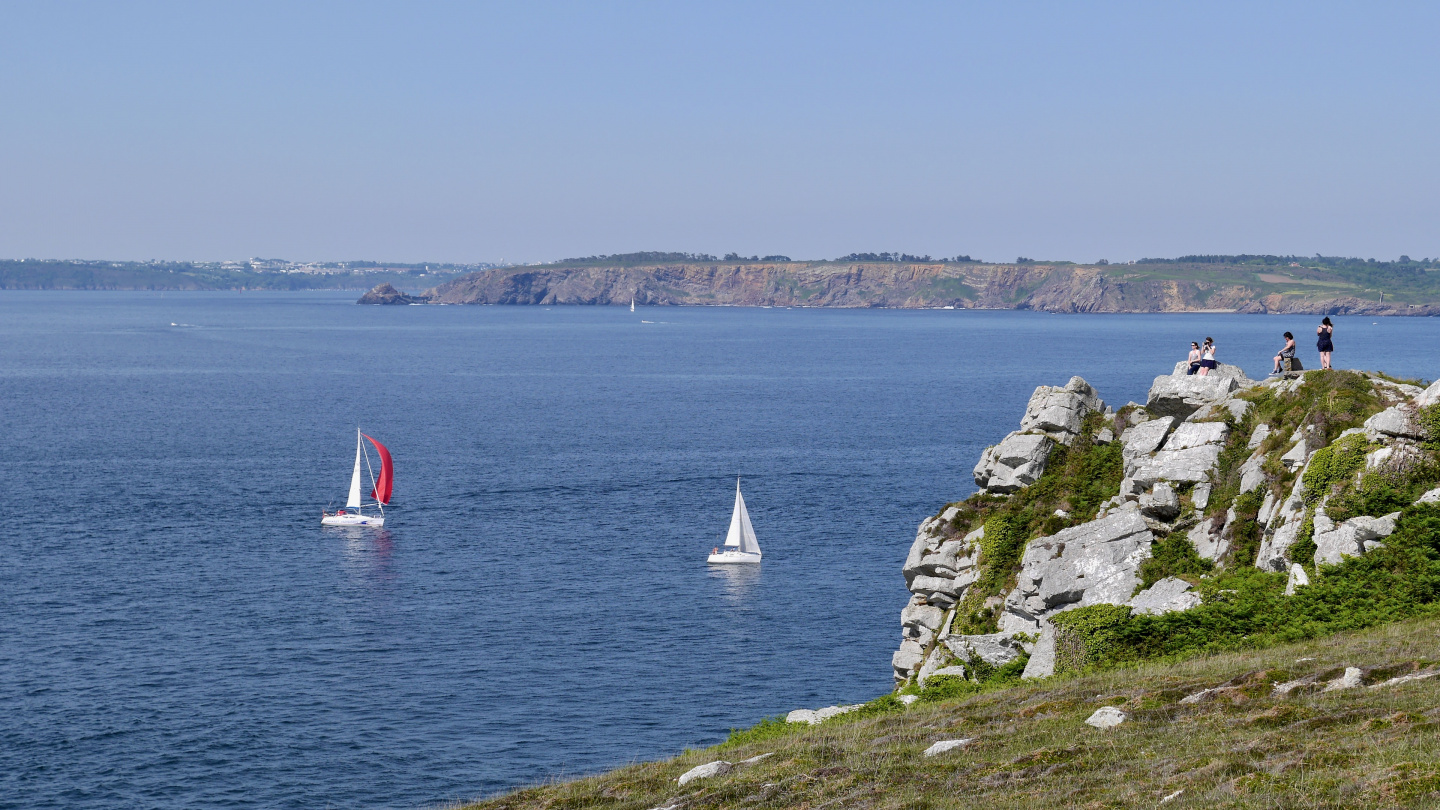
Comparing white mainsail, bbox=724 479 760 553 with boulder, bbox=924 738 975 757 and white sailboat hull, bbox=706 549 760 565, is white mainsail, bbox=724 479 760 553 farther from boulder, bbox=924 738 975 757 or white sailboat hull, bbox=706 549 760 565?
boulder, bbox=924 738 975 757

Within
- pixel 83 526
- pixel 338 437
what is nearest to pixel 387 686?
pixel 83 526

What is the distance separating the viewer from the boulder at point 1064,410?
45.8m

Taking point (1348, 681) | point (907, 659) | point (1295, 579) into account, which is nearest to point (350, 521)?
point (907, 659)

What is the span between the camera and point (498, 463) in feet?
380

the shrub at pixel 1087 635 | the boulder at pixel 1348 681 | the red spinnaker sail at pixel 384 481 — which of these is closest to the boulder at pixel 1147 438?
the shrub at pixel 1087 635

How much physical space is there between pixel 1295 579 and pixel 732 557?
5121 centimetres

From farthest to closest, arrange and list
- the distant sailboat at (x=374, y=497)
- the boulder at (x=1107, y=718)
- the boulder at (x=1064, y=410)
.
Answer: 1. the distant sailboat at (x=374, y=497)
2. the boulder at (x=1064, y=410)
3. the boulder at (x=1107, y=718)

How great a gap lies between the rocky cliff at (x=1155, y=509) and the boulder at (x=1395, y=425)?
0.21ft

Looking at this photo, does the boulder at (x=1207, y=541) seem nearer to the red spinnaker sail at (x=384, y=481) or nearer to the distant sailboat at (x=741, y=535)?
the distant sailboat at (x=741, y=535)

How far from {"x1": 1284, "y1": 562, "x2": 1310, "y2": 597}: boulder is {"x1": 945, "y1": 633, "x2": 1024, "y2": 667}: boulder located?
7779 millimetres

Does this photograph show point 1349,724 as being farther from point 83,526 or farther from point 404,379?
point 404,379

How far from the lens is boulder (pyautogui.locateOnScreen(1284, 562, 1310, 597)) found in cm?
3177

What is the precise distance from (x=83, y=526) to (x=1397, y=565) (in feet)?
269

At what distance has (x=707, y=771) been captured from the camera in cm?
2608
